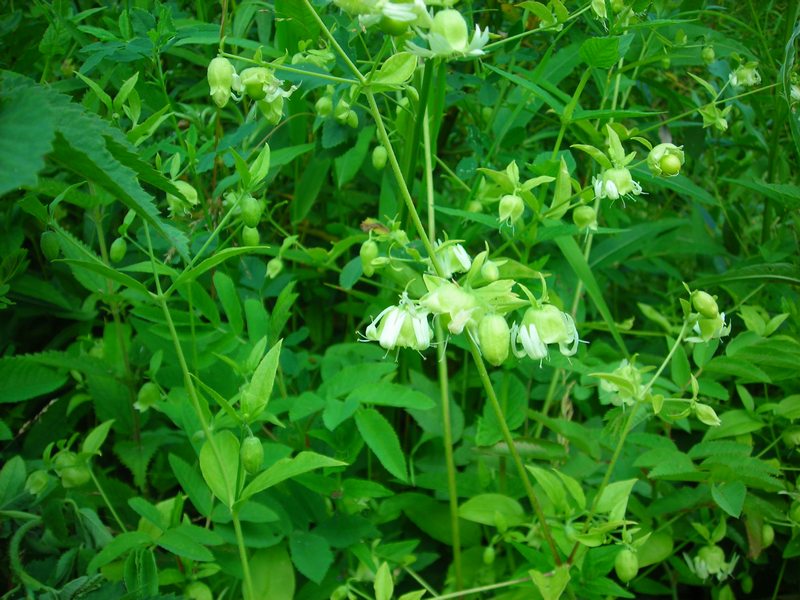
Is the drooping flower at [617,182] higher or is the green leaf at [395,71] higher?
the green leaf at [395,71]

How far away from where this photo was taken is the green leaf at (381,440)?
77cm

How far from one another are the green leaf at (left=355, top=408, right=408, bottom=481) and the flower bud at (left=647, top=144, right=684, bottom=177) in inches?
14.1

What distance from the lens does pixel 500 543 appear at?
0.94 meters

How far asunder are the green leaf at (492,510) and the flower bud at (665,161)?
38 centimetres

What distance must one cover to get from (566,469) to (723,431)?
185mm

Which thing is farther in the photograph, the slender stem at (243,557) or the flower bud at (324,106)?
the flower bud at (324,106)

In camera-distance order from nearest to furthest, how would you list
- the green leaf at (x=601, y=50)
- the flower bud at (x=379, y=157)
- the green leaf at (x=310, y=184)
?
the green leaf at (x=601, y=50) < the flower bud at (x=379, y=157) < the green leaf at (x=310, y=184)

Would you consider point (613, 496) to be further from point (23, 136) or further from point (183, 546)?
point (23, 136)

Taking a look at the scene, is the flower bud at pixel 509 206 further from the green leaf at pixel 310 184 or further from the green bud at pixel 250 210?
the green leaf at pixel 310 184

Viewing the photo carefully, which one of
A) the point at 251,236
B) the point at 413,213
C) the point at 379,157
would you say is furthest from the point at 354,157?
the point at 413,213

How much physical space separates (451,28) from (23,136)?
0.91 ft

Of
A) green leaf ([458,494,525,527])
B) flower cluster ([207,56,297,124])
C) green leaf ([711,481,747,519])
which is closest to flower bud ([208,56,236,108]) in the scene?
flower cluster ([207,56,297,124])

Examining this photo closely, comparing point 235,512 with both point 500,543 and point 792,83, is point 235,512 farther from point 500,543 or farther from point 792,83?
point 792,83

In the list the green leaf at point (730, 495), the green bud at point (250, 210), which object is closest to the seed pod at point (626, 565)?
the green leaf at point (730, 495)
